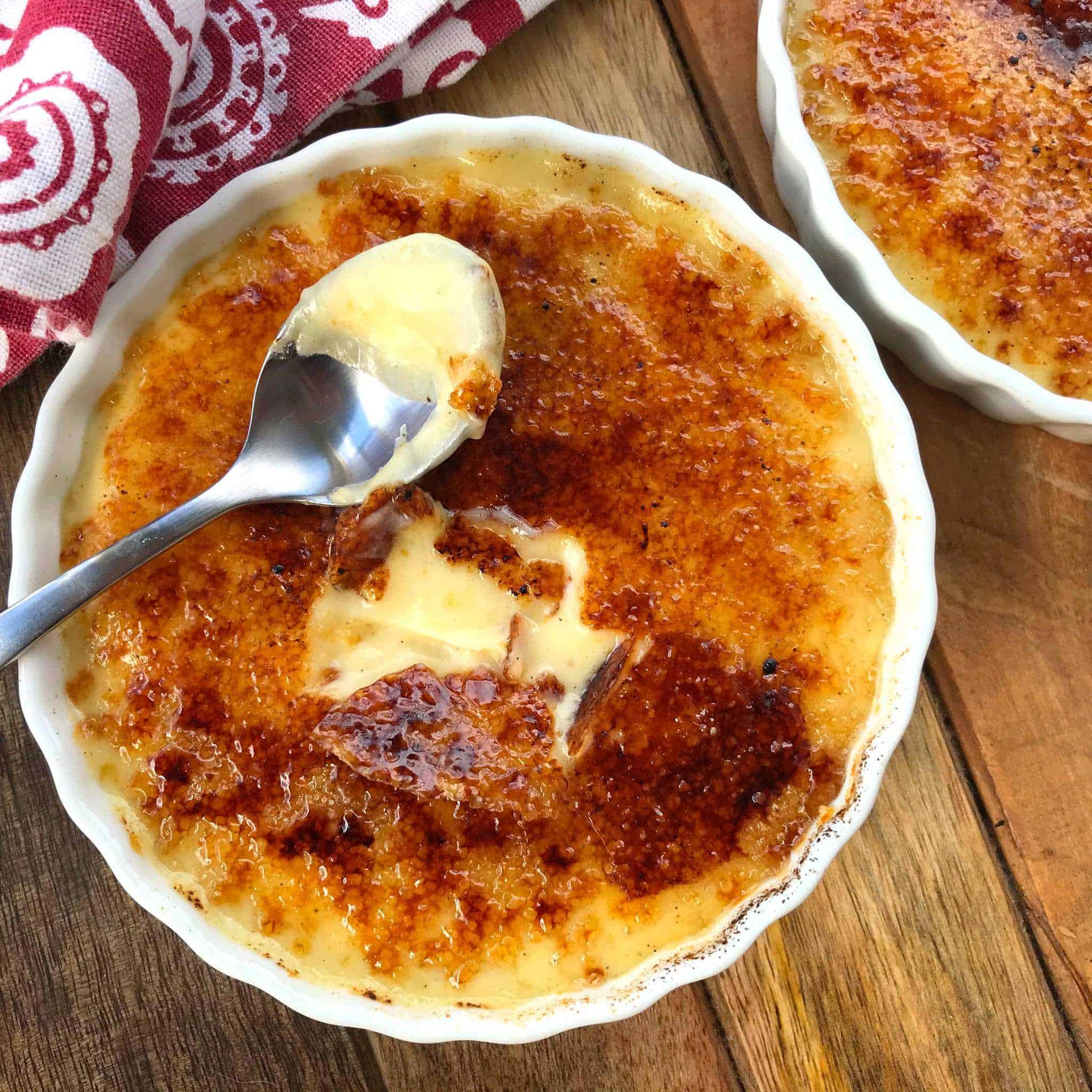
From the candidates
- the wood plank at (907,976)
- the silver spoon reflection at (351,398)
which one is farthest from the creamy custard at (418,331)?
the wood plank at (907,976)

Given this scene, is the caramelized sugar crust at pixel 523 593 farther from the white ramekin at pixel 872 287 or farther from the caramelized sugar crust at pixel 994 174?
the caramelized sugar crust at pixel 994 174

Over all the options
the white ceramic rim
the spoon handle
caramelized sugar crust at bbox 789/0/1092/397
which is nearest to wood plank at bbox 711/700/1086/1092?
the white ceramic rim

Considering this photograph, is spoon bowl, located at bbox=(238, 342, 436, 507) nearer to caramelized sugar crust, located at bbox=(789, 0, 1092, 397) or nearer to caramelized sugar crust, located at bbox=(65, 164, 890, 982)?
caramelized sugar crust, located at bbox=(65, 164, 890, 982)

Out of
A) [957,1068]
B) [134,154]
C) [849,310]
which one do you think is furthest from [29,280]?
[957,1068]

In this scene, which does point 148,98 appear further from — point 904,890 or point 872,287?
point 904,890

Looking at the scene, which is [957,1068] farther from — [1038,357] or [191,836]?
[191,836]

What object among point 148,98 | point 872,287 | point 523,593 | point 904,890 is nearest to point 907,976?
point 904,890
